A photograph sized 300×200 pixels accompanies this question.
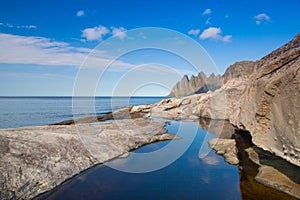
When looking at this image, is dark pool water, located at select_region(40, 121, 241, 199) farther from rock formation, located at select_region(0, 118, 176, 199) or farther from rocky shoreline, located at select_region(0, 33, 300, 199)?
rocky shoreline, located at select_region(0, 33, 300, 199)

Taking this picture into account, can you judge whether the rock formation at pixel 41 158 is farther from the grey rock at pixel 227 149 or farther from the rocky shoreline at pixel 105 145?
the grey rock at pixel 227 149

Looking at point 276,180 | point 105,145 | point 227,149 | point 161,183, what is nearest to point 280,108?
point 276,180

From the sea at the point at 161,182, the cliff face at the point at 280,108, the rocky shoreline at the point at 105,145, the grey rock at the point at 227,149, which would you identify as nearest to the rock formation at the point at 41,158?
the rocky shoreline at the point at 105,145

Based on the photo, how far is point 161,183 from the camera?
9477 millimetres

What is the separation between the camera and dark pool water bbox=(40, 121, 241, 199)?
8.24 meters

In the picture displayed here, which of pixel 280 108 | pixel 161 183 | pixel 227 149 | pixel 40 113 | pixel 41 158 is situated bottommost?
pixel 40 113

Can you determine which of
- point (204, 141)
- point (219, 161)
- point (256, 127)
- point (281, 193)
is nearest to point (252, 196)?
point (281, 193)

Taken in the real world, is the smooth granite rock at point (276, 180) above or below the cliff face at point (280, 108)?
below

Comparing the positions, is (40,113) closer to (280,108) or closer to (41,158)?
(41,158)

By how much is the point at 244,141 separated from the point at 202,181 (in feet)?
28.7

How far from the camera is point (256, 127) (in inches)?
382

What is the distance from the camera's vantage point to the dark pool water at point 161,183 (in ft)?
27.0

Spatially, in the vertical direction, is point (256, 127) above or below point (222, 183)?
above

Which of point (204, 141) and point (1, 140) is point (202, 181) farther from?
point (1, 140)
